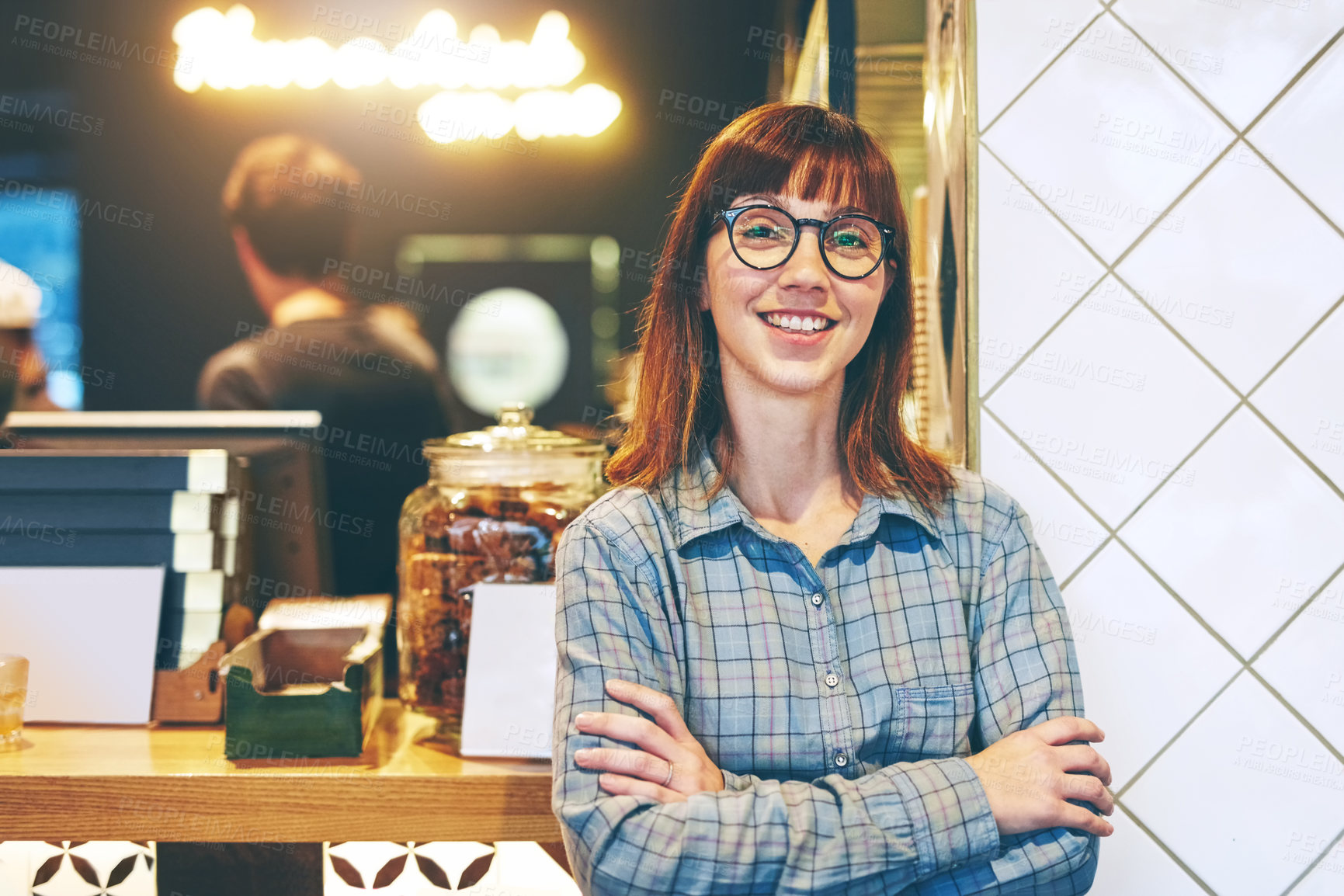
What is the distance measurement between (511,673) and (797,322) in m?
0.55

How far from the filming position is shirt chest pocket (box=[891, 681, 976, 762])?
998 mm

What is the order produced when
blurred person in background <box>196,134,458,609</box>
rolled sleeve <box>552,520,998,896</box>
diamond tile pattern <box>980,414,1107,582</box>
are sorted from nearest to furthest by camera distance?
1. rolled sleeve <box>552,520,998,896</box>
2. diamond tile pattern <box>980,414,1107,582</box>
3. blurred person in background <box>196,134,458,609</box>

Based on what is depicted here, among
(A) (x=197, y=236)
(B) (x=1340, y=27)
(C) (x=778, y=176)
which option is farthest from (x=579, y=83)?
(B) (x=1340, y=27)

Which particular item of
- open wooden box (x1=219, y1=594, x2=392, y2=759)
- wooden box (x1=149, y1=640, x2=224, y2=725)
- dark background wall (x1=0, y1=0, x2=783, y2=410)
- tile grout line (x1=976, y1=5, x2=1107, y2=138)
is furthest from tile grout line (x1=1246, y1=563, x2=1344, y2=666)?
wooden box (x1=149, y1=640, x2=224, y2=725)

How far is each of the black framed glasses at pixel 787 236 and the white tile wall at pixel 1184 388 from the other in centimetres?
39

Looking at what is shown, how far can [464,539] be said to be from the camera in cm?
129

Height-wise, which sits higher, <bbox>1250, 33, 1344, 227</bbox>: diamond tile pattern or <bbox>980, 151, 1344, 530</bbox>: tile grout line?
<bbox>1250, 33, 1344, 227</bbox>: diamond tile pattern

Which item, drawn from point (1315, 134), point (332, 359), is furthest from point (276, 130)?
point (1315, 134)

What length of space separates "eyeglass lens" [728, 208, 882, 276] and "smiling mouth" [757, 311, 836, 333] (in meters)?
0.05

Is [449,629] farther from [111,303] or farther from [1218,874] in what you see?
[111,303]

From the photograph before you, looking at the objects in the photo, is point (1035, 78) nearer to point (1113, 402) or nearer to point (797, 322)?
point (1113, 402)

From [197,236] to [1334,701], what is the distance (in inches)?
84.4

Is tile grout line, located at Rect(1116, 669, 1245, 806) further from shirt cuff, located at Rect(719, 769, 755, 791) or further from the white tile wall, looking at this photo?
shirt cuff, located at Rect(719, 769, 755, 791)

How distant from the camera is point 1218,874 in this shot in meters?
1.31
